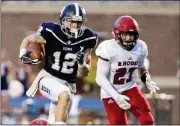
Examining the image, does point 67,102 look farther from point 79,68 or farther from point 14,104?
point 14,104

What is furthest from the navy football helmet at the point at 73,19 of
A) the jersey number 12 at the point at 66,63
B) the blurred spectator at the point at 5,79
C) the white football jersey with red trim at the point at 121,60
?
the blurred spectator at the point at 5,79

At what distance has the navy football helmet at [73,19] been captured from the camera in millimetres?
7047

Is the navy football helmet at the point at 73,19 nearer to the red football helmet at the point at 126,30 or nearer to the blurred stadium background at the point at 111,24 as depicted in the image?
the red football helmet at the point at 126,30

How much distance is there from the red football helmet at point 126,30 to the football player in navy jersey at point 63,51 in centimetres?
24

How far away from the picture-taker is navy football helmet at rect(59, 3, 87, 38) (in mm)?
7047

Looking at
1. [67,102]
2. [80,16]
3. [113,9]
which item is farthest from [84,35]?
[113,9]

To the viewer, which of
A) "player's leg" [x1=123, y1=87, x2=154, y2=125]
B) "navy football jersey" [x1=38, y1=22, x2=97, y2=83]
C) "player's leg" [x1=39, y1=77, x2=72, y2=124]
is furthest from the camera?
"player's leg" [x1=123, y1=87, x2=154, y2=125]

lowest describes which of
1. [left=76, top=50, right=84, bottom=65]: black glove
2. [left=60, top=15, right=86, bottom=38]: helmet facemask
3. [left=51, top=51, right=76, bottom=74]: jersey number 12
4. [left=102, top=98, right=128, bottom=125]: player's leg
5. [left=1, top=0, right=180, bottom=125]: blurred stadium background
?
[left=1, top=0, right=180, bottom=125]: blurred stadium background

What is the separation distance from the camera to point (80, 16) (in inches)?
278

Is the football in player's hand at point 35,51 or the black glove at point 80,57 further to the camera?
the football in player's hand at point 35,51

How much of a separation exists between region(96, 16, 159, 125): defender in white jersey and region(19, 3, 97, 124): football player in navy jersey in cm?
21

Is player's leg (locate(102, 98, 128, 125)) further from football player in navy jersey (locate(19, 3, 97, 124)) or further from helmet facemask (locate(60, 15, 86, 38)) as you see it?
helmet facemask (locate(60, 15, 86, 38))

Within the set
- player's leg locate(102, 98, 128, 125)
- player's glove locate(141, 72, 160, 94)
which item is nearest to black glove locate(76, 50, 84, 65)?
player's leg locate(102, 98, 128, 125)

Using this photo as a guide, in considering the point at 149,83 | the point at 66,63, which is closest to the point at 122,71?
the point at 149,83
